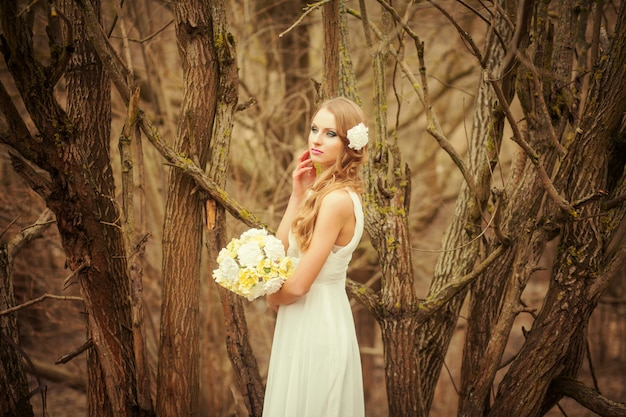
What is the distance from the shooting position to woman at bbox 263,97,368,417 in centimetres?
309

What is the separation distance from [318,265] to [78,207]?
5.03 feet

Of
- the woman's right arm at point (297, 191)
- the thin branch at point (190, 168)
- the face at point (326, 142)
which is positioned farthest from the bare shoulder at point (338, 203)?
the thin branch at point (190, 168)

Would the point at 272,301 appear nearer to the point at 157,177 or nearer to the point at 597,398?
the point at 597,398

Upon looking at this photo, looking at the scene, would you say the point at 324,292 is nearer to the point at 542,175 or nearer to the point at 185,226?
the point at 185,226

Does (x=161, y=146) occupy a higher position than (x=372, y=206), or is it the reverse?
(x=161, y=146)

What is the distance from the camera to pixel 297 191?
3537 millimetres

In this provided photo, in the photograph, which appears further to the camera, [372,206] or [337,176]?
[372,206]

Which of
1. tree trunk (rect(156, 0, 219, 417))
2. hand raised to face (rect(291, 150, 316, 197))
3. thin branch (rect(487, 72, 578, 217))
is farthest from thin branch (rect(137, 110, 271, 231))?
thin branch (rect(487, 72, 578, 217))

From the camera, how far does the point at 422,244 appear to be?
30.3 ft

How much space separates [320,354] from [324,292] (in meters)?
0.32

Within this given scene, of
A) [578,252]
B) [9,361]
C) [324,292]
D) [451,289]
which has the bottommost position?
[9,361]

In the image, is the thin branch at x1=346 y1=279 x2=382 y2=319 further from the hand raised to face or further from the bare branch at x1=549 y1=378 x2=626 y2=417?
the bare branch at x1=549 y1=378 x2=626 y2=417

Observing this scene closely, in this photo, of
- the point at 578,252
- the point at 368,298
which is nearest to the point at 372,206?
the point at 368,298

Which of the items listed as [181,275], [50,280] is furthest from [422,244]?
[181,275]
